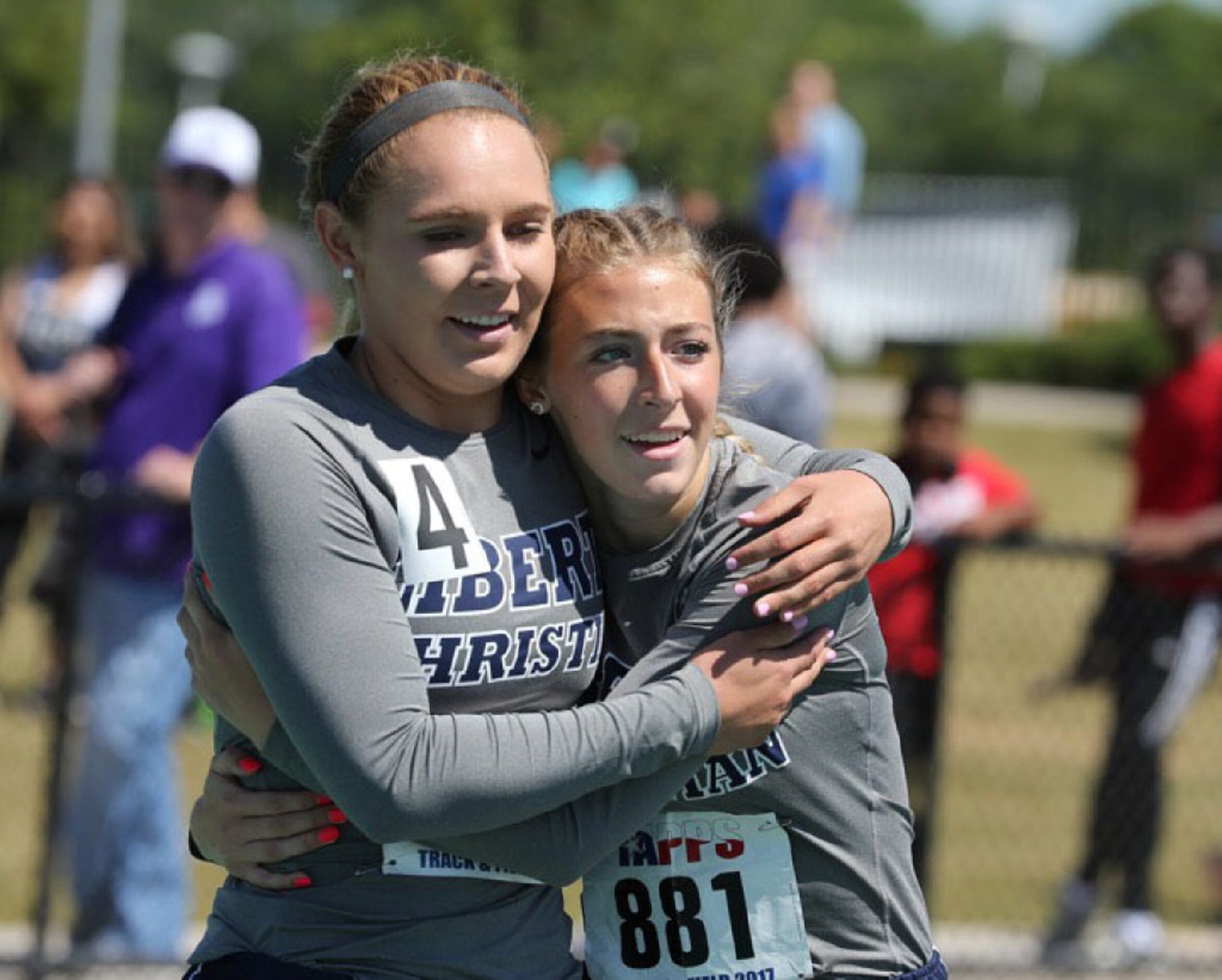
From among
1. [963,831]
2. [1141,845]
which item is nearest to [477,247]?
[1141,845]

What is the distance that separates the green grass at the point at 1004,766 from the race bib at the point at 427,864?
135 inches

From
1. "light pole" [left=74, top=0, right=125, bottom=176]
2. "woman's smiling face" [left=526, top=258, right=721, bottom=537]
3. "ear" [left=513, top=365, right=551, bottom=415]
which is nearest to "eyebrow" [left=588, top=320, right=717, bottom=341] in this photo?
"woman's smiling face" [left=526, top=258, right=721, bottom=537]

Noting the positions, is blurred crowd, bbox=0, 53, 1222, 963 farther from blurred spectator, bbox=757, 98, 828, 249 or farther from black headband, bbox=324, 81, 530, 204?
blurred spectator, bbox=757, 98, 828, 249

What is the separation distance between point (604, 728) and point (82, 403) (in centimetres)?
493

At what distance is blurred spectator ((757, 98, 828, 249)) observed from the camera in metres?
11.4

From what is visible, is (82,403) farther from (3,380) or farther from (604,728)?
(604,728)

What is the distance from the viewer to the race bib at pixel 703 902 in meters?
2.54

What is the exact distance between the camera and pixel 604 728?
2293mm

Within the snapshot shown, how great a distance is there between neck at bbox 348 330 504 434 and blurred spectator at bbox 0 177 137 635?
17.0ft

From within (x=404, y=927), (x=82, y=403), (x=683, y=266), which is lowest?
(x=404, y=927)

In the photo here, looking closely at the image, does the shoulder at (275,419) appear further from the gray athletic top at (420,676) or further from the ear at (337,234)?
the ear at (337,234)

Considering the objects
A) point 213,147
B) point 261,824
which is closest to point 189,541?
point 213,147

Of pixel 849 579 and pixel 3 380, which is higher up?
pixel 3 380

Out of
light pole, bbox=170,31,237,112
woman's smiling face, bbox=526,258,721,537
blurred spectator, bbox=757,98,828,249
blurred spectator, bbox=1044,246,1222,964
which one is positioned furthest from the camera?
light pole, bbox=170,31,237,112
